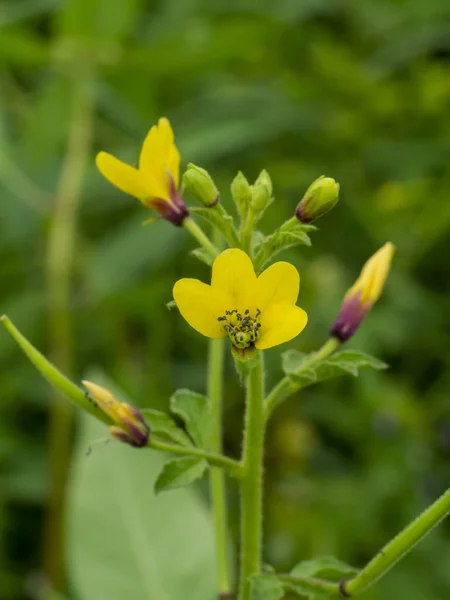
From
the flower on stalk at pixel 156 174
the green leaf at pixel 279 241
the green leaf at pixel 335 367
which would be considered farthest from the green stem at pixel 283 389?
the flower on stalk at pixel 156 174

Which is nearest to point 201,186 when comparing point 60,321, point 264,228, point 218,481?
point 218,481

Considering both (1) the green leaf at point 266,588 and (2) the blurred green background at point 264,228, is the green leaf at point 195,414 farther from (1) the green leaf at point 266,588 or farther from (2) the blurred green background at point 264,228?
(2) the blurred green background at point 264,228

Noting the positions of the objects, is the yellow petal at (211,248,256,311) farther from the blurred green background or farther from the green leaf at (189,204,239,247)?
the blurred green background

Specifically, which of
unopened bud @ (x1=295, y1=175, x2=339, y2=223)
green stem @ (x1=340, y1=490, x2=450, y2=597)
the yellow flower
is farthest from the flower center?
green stem @ (x1=340, y1=490, x2=450, y2=597)

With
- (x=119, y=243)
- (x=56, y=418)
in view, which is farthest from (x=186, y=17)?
(x=56, y=418)

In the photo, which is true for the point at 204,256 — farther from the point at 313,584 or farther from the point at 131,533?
the point at 131,533

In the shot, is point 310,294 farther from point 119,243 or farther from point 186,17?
point 186,17
